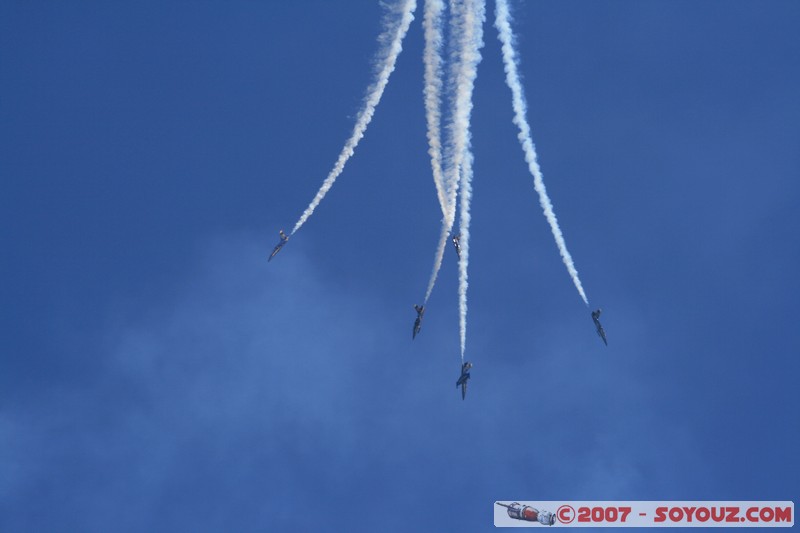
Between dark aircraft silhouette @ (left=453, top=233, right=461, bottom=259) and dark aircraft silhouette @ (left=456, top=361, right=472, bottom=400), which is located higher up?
dark aircraft silhouette @ (left=453, top=233, right=461, bottom=259)

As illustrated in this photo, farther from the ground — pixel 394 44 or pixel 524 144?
pixel 394 44

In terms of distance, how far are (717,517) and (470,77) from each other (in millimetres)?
28606

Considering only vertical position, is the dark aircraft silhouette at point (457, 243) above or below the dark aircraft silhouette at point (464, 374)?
above

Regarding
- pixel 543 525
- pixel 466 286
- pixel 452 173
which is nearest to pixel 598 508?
pixel 543 525

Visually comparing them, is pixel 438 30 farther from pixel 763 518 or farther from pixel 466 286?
pixel 763 518

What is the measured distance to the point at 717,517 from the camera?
193 feet

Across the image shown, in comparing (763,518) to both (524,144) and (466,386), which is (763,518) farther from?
(524,144)

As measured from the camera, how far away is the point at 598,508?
58.2 metres

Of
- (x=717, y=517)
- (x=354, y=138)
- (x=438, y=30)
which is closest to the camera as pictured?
(x=438, y=30)

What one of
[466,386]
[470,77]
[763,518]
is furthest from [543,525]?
[470,77]

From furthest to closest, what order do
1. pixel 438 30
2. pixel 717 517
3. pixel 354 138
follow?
1. pixel 717 517
2. pixel 354 138
3. pixel 438 30

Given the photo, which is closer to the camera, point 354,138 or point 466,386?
point 354,138

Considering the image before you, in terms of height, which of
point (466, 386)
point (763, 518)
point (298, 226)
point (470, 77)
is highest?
point (470, 77)

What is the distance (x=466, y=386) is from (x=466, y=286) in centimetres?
708
